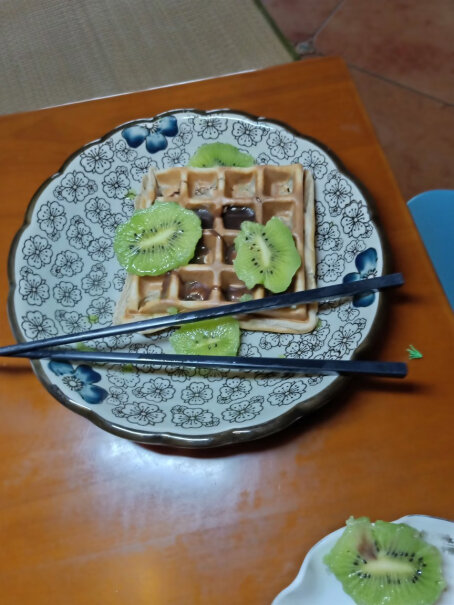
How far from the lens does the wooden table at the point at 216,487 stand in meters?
0.92

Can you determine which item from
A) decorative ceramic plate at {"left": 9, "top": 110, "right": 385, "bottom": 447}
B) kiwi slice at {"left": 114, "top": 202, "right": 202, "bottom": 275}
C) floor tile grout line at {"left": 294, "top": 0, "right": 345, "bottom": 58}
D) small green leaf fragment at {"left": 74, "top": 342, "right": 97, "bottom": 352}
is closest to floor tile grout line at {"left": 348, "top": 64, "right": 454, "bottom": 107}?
floor tile grout line at {"left": 294, "top": 0, "right": 345, "bottom": 58}

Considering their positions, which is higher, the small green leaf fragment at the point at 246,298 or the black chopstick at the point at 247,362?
the small green leaf fragment at the point at 246,298

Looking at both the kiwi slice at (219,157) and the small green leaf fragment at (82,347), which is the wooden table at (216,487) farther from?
the kiwi slice at (219,157)

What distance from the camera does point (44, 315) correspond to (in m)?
1.12

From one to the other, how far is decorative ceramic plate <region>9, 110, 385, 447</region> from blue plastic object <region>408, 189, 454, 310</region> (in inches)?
14.6

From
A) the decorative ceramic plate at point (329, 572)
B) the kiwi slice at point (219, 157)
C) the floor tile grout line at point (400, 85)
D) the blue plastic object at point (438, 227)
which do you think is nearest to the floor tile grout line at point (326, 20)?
the floor tile grout line at point (400, 85)

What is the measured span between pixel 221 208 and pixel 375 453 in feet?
1.98

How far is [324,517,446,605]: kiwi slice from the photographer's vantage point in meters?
0.82

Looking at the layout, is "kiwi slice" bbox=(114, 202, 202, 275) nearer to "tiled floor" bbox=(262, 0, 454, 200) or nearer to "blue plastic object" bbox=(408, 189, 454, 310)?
"blue plastic object" bbox=(408, 189, 454, 310)

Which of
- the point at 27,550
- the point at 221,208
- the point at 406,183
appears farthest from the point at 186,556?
the point at 406,183

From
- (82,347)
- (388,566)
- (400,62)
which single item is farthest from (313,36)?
(388,566)

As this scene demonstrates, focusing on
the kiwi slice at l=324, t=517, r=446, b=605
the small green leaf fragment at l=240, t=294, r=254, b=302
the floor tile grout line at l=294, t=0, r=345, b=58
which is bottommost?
the kiwi slice at l=324, t=517, r=446, b=605

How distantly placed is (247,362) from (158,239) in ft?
1.20

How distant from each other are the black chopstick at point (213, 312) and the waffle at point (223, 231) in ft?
0.14
